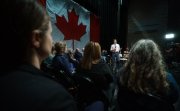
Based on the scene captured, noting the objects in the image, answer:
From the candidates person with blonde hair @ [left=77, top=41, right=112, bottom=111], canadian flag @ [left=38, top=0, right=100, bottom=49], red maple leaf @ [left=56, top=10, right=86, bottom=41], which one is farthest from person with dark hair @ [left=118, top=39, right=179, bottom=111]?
red maple leaf @ [left=56, top=10, right=86, bottom=41]

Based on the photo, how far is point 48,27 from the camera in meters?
0.64

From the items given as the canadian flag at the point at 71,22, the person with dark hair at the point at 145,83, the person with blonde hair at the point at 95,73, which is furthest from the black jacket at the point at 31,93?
the canadian flag at the point at 71,22

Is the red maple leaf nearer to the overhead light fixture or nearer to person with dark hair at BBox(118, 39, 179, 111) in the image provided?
the overhead light fixture

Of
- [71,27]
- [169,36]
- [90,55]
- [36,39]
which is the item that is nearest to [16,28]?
[36,39]

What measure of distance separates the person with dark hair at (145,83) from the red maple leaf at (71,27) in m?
5.65

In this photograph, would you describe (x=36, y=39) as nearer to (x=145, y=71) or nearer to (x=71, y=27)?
(x=145, y=71)

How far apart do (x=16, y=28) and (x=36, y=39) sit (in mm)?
52

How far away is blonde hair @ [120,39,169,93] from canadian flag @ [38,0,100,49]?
489cm

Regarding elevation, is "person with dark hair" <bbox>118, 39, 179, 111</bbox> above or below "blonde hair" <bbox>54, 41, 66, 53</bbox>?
below

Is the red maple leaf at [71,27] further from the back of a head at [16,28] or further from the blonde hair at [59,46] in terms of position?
the back of a head at [16,28]

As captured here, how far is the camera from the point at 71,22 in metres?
8.01

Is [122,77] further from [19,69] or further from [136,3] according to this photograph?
[136,3]

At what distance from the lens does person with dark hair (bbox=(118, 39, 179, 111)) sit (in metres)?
1.62

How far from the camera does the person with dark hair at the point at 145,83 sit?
1.62 meters
